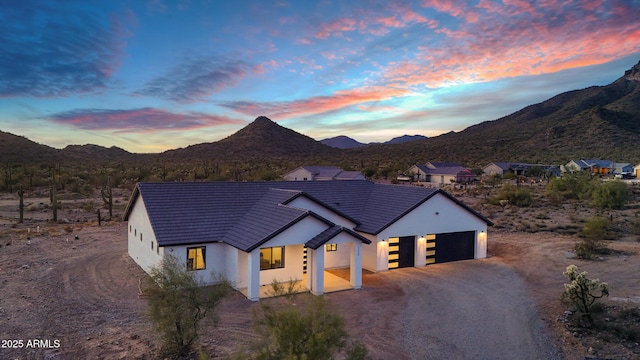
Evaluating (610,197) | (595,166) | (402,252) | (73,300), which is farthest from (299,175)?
(73,300)

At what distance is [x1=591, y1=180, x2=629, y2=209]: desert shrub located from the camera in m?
41.4

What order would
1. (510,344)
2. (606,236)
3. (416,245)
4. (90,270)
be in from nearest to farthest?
(510,344) < (90,270) < (416,245) < (606,236)

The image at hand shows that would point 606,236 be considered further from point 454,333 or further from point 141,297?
point 141,297

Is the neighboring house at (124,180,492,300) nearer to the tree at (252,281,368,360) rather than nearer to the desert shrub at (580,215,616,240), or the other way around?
the tree at (252,281,368,360)

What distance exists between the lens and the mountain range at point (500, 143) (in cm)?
10544

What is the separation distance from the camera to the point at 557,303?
1619cm

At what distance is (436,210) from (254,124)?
159407 millimetres

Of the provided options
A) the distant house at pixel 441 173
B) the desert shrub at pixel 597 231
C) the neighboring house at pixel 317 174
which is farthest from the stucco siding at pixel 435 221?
the distant house at pixel 441 173

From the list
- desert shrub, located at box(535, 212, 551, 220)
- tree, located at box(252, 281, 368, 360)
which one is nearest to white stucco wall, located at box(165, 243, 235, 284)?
tree, located at box(252, 281, 368, 360)

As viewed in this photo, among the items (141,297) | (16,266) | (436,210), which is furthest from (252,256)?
(16,266)

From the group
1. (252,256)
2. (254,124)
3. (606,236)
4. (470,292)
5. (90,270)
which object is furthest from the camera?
(254,124)

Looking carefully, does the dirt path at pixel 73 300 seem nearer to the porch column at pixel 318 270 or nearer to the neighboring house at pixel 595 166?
Result: the porch column at pixel 318 270

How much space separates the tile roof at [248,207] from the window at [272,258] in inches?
44.8

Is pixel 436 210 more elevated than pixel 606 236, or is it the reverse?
pixel 436 210
